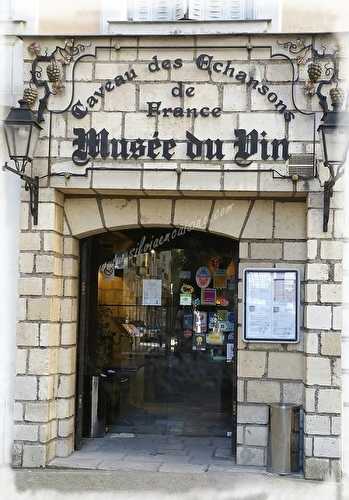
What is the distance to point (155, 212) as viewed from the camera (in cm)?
759

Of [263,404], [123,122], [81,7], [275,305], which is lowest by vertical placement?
[263,404]

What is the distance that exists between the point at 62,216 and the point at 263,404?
9.33 feet

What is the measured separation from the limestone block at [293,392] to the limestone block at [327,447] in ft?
1.78

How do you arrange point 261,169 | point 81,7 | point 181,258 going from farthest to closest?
point 181,258
point 81,7
point 261,169

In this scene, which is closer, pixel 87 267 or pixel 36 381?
pixel 36 381

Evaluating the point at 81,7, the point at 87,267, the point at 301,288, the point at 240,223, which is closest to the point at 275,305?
the point at 301,288

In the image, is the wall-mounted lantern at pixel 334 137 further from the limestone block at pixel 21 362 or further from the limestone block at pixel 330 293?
the limestone block at pixel 21 362

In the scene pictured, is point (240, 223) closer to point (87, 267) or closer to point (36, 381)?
point (87, 267)

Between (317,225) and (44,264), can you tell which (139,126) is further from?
(317,225)

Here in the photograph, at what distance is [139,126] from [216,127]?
77cm

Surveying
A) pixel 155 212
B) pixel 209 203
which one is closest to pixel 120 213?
pixel 155 212

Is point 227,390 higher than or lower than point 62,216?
lower

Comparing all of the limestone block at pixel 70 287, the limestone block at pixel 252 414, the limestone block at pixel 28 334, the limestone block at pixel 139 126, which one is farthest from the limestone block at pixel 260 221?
the limestone block at pixel 28 334

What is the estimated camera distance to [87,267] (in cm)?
800
